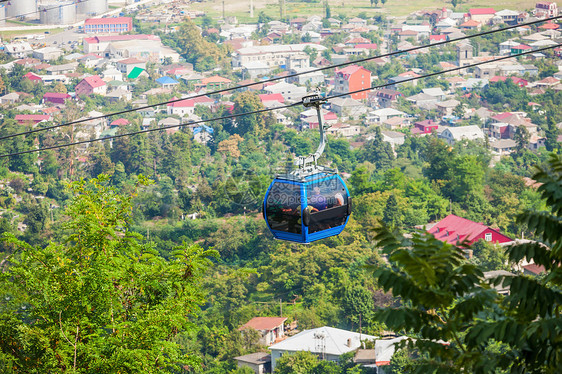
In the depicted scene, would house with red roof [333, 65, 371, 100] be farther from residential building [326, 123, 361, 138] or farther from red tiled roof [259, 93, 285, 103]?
residential building [326, 123, 361, 138]

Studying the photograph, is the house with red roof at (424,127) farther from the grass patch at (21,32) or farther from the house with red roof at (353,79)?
the grass patch at (21,32)

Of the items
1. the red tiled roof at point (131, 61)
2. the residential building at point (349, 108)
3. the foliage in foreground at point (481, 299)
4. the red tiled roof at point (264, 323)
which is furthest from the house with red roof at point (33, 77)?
the foliage in foreground at point (481, 299)

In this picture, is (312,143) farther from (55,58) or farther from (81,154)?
(55,58)

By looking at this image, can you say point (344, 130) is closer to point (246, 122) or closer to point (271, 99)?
point (246, 122)

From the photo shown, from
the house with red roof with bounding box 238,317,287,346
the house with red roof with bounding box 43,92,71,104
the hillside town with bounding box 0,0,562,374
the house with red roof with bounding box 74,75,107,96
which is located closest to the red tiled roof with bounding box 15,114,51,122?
the hillside town with bounding box 0,0,562,374

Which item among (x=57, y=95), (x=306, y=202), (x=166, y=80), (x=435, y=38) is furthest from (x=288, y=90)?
(x=306, y=202)

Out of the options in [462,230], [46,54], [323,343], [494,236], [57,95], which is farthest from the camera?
[46,54]
